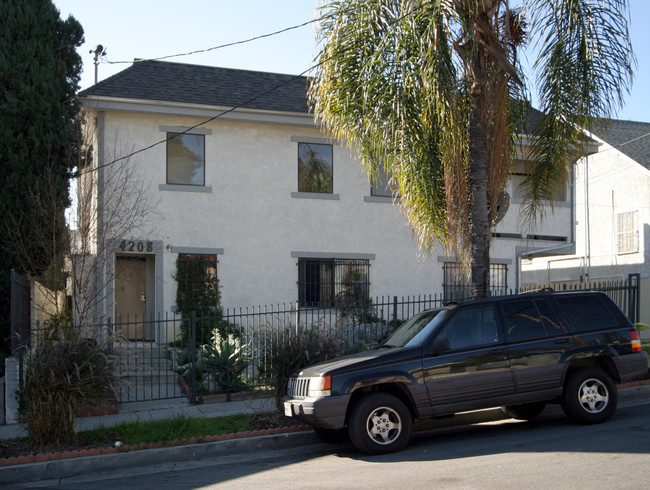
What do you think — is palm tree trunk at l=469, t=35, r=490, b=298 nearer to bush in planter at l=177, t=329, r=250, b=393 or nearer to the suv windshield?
the suv windshield

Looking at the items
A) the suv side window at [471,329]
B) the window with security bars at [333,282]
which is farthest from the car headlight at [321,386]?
the window with security bars at [333,282]

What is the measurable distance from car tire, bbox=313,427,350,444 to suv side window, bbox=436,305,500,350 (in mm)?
1804

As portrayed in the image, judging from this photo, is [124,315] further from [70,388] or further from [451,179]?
[451,179]

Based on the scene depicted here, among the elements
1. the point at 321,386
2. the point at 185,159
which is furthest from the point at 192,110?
the point at 321,386

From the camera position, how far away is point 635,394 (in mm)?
10336

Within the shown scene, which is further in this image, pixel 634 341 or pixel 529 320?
pixel 634 341

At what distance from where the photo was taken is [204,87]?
1688 cm

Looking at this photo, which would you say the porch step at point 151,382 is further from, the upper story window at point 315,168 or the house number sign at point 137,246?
the upper story window at point 315,168

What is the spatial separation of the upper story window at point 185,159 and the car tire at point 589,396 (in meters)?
10.1

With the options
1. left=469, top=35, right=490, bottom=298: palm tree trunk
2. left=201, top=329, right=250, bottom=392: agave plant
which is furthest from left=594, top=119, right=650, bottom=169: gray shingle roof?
left=201, top=329, right=250, bottom=392: agave plant

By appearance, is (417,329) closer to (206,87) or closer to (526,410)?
(526,410)

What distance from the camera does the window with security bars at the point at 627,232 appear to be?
26297 millimetres

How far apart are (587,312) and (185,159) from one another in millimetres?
10121

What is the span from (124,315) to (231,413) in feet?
21.5
